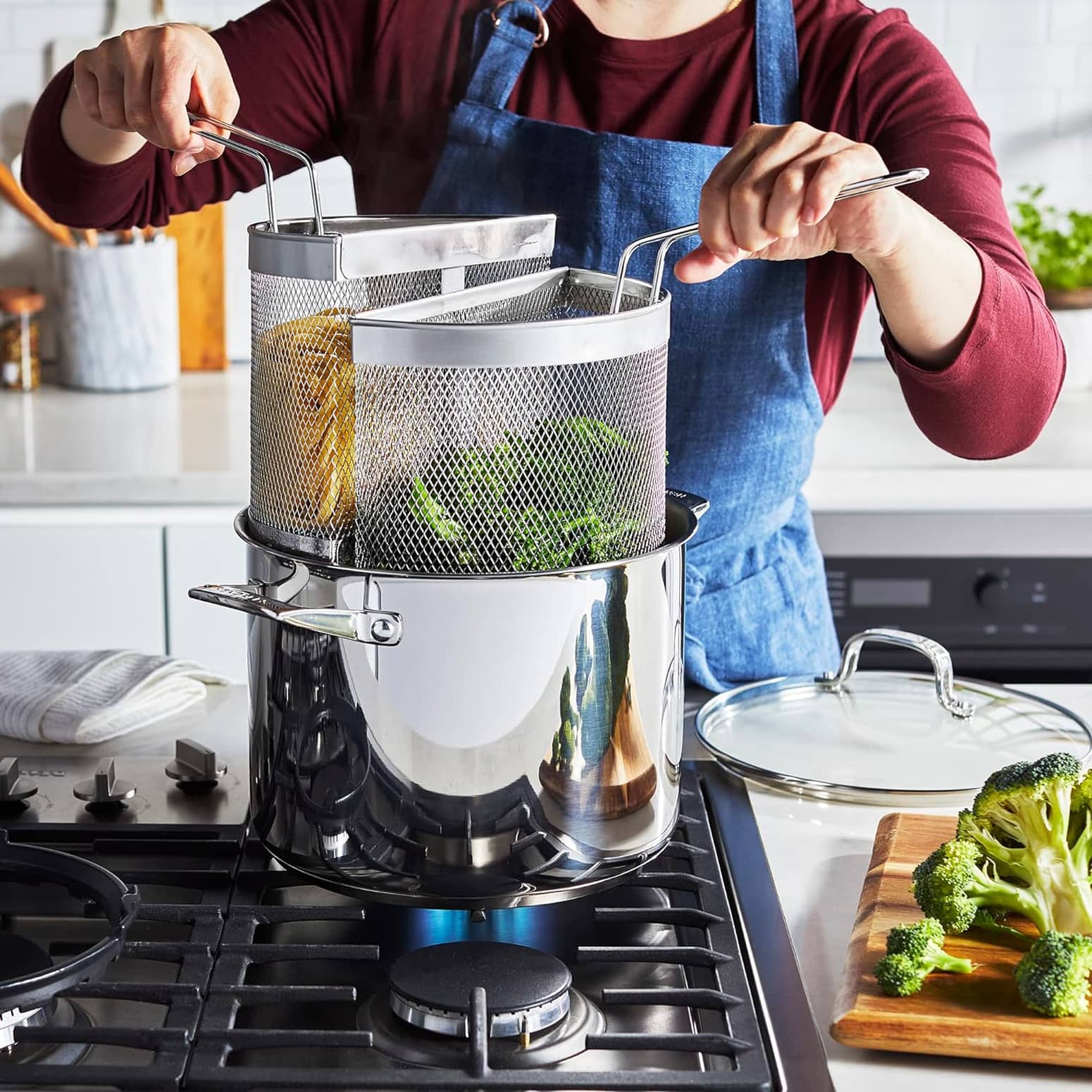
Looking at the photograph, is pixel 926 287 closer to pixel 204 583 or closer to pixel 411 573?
pixel 411 573

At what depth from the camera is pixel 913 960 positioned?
2.25ft

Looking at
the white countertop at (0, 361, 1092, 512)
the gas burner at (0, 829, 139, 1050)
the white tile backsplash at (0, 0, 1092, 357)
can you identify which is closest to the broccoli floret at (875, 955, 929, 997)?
the gas burner at (0, 829, 139, 1050)

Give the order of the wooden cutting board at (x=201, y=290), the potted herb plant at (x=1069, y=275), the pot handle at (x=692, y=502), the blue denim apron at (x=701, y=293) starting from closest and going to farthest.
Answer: the pot handle at (x=692, y=502) < the blue denim apron at (x=701, y=293) < the potted herb plant at (x=1069, y=275) < the wooden cutting board at (x=201, y=290)

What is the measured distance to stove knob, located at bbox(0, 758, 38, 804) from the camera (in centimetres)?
92

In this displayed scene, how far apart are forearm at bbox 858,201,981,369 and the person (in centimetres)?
6

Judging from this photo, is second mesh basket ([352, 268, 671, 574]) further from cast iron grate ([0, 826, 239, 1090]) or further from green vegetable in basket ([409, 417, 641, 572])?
cast iron grate ([0, 826, 239, 1090])

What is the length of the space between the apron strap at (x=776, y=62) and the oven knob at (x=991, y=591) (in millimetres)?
901

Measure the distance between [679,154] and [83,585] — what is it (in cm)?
105

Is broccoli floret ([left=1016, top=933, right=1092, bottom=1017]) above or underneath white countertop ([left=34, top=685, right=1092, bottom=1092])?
above

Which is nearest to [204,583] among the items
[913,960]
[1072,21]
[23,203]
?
[23,203]

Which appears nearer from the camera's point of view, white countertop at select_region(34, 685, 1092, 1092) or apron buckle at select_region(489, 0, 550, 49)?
white countertop at select_region(34, 685, 1092, 1092)

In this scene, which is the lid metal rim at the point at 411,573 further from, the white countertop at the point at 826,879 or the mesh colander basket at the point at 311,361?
the white countertop at the point at 826,879

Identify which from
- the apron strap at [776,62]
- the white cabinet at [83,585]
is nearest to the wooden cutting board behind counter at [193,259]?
the white cabinet at [83,585]

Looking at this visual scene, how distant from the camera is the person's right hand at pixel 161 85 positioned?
0.93 m
